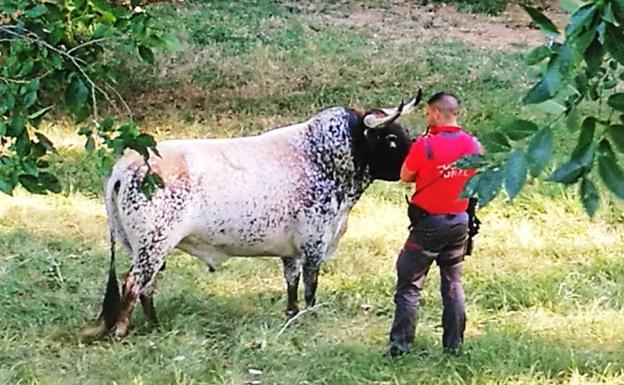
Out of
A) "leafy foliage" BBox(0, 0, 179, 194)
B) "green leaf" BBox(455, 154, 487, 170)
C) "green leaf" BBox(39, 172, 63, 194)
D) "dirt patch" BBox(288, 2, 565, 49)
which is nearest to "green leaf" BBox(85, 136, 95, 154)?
"leafy foliage" BBox(0, 0, 179, 194)

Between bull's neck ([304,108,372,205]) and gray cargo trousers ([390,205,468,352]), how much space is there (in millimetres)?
982

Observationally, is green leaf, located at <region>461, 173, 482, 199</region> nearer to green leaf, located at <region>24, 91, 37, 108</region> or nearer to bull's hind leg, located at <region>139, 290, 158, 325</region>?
green leaf, located at <region>24, 91, 37, 108</region>

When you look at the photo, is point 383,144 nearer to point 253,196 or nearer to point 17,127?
point 253,196

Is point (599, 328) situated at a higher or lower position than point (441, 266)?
lower

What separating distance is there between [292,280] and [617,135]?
199 inches

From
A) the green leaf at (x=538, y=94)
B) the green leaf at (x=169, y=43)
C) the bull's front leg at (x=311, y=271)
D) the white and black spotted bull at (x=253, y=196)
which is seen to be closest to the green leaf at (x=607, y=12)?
the green leaf at (x=538, y=94)

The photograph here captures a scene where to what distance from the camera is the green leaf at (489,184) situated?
1639mm

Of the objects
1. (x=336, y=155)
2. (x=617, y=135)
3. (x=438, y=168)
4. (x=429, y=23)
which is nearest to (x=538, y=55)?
(x=617, y=135)

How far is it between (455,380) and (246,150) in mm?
1849

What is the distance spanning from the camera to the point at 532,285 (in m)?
7.04

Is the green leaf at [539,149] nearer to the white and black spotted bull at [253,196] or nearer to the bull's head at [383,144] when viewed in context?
the white and black spotted bull at [253,196]

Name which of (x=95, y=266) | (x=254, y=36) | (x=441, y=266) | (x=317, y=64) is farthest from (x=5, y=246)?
(x=254, y=36)

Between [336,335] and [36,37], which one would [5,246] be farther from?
[36,37]

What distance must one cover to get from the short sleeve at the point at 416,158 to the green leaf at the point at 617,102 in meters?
3.78
